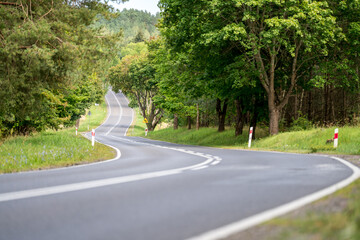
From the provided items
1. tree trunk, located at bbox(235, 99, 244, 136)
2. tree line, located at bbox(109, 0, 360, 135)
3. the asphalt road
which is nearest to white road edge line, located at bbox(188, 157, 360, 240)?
the asphalt road

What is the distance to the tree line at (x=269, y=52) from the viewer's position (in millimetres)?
20453

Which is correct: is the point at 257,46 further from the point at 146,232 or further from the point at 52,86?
the point at 146,232

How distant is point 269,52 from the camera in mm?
22797

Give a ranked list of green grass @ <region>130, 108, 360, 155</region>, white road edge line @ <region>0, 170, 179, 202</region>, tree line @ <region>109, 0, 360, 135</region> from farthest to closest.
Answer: tree line @ <region>109, 0, 360, 135</region>, green grass @ <region>130, 108, 360, 155</region>, white road edge line @ <region>0, 170, 179, 202</region>

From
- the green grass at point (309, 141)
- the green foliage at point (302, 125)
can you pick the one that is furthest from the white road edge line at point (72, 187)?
the green foliage at point (302, 125)

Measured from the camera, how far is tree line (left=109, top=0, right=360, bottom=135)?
20.5 m

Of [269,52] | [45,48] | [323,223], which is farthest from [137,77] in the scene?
[323,223]

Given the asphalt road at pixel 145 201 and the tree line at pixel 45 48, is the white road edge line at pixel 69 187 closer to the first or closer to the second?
the asphalt road at pixel 145 201

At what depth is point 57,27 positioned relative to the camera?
1720cm

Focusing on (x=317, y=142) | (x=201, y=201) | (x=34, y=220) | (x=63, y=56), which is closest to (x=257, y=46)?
(x=317, y=142)

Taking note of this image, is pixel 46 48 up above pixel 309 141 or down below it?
above

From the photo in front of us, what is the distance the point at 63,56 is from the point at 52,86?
85.5 inches

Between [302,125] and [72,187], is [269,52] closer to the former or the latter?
[302,125]

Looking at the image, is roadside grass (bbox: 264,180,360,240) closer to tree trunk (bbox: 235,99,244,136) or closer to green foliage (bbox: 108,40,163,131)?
tree trunk (bbox: 235,99,244,136)
